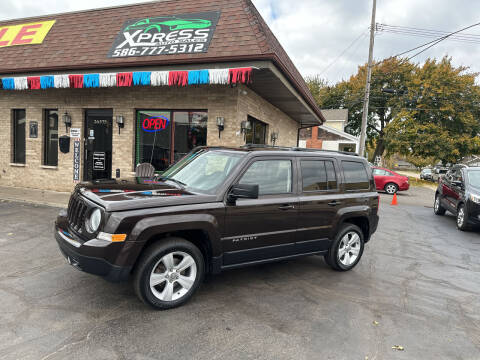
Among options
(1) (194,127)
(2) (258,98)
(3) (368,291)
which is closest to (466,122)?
(2) (258,98)

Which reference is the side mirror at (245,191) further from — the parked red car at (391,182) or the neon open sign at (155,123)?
the parked red car at (391,182)

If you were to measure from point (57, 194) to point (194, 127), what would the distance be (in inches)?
187

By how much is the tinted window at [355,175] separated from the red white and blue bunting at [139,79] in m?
3.41

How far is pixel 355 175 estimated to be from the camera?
479 cm

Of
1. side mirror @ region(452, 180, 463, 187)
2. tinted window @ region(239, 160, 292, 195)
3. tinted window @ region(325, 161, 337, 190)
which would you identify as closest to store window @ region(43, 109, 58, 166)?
tinted window @ region(239, 160, 292, 195)

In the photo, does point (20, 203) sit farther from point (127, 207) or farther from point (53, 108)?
point (127, 207)

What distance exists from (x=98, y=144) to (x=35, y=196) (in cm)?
235

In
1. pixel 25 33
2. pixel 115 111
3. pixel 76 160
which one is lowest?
pixel 76 160

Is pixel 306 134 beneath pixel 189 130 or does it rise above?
above

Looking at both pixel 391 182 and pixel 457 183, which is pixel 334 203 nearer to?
pixel 457 183

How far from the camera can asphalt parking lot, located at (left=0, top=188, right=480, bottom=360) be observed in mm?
2674

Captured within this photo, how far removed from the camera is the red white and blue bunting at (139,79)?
23.7 ft

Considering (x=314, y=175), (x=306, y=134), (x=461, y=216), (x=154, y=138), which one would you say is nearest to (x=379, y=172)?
(x=461, y=216)

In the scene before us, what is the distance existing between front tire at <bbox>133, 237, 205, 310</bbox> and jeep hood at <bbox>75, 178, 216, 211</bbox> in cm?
43
